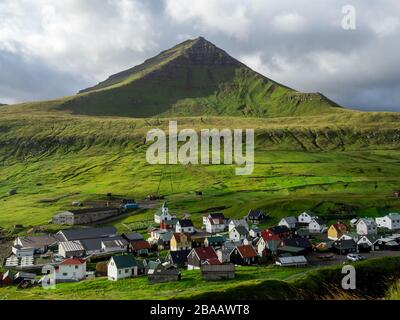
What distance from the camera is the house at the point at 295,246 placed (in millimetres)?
91400

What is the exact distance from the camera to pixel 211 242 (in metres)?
105

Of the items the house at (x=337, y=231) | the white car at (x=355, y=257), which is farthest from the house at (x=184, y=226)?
the white car at (x=355, y=257)

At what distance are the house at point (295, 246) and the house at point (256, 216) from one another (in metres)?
29.1

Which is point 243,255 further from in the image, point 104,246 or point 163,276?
point 104,246

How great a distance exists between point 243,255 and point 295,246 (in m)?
13.2

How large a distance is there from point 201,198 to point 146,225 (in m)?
33.3

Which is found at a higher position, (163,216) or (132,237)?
(163,216)

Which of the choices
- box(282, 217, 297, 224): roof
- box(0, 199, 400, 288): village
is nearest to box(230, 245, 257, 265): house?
box(0, 199, 400, 288): village

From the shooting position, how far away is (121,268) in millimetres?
80125

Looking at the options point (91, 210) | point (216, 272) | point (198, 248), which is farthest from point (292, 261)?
point (91, 210)

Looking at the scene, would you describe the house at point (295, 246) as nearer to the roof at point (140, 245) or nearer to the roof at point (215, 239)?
the roof at point (215, 239)

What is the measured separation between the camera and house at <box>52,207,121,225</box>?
463 ft

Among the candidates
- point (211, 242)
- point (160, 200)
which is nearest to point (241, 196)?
point (160, 200)
